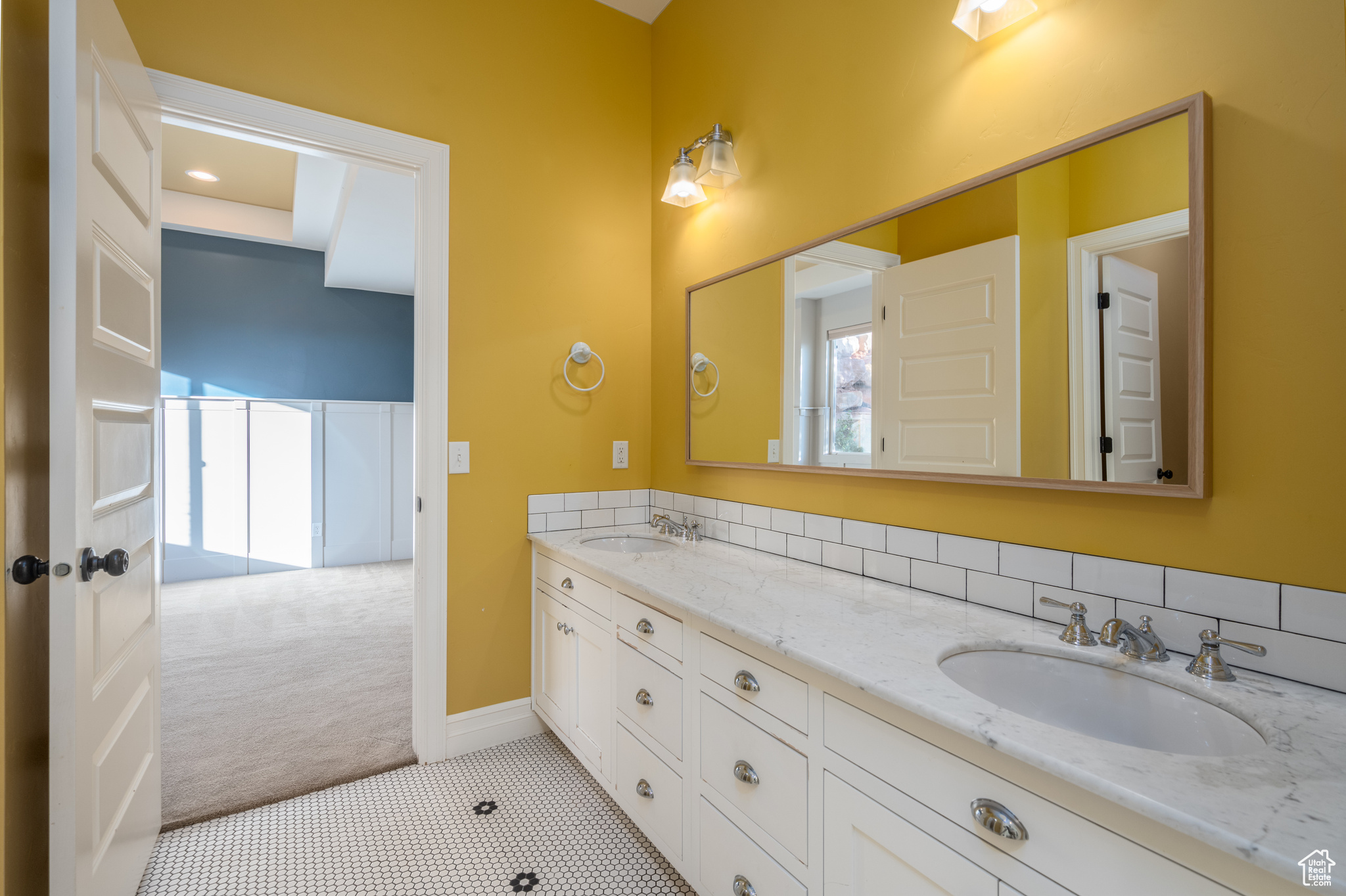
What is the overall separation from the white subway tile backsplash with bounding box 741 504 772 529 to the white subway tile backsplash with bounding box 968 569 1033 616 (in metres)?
0.75

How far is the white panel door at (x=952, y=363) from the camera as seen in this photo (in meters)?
1.34

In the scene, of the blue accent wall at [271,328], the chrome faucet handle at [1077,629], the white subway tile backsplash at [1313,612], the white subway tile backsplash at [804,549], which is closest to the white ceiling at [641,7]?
the white subway tile backsplash at [804,549]

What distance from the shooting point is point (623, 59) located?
2668 mm

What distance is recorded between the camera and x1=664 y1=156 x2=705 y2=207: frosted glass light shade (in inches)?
87.4

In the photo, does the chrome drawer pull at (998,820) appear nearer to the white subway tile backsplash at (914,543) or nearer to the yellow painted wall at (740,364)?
the white subway tile backsplash at (914,543)

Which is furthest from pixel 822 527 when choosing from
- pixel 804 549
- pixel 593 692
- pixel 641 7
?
pixel 641 7

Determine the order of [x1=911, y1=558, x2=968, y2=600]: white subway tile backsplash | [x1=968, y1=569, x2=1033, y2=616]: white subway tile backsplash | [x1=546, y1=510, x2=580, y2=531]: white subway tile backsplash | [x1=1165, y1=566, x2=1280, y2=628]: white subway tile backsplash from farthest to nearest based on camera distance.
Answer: [x1=546, y1=510, x2=580, y2=531]: white subway tile backsplash → [x1=911, y1=558, x2=968, y2=600]: white subway tile backsplash → [x1=968, y1=569, x2=1033, y2=616]: white subway tile backsplash → [x1=1165, y1=566, x2=1280, y2=628]: white subway tile backsplash

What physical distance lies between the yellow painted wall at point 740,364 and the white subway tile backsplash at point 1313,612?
1245 millimetres

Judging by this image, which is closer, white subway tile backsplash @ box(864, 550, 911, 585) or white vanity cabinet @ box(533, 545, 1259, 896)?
white vanity cabinet @ box(533, 545, 1259, 896)

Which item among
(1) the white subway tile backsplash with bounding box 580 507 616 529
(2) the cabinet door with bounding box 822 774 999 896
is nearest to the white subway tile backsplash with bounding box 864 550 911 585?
(2) the cabinet door with bounding box 822 774 999 896

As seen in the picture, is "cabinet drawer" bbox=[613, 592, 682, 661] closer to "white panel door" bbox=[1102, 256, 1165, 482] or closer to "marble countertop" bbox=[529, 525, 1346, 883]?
"marble countertop" bbox=[529, 525, 1346, 883]

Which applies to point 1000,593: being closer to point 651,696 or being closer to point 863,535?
point 863,535

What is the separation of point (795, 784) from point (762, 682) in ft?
0.61

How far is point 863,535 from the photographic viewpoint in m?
1.70
